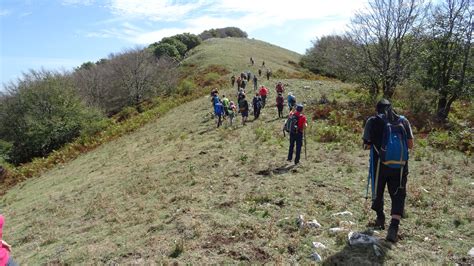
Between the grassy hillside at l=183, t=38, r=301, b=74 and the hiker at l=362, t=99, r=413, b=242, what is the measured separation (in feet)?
186

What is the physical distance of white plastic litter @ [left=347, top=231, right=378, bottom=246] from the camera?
6824mm

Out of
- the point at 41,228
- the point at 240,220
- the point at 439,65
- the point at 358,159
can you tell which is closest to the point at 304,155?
the point at 358,159

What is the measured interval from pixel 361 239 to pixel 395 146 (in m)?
1.70

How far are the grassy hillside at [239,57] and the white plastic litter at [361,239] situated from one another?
57.0 m

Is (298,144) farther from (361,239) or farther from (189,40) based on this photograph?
(189,40)

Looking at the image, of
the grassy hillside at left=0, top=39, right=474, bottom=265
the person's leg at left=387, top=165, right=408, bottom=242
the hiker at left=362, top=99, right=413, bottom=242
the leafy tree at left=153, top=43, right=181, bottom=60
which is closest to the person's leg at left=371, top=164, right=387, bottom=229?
the hiker at left=362, top=99, right=413, bottom=242

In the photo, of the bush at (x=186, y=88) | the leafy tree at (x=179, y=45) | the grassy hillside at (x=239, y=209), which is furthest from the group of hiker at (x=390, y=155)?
the leafy tree at (x=179, y=45)

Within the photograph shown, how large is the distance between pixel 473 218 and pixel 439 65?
1959 cm

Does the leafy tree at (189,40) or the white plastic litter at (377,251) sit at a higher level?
the leafy tree at (189,40)

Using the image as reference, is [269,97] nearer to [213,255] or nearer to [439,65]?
[439,65]

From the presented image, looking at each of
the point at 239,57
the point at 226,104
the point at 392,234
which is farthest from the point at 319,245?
the point at 239,57

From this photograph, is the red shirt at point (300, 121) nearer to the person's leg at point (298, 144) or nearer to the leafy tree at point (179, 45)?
the person's leg at point (298, 144)

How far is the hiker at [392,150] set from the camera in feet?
22.3

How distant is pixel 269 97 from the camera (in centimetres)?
3288
